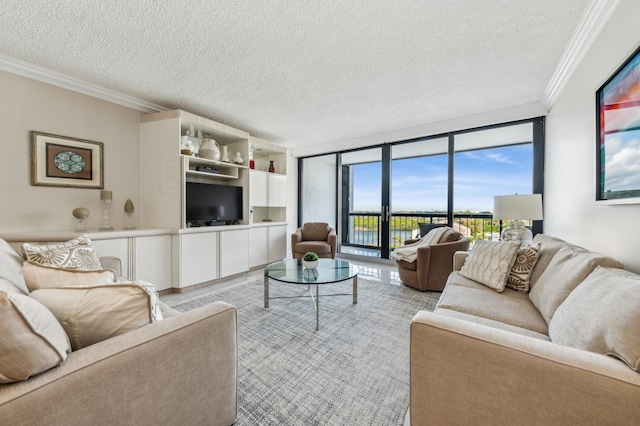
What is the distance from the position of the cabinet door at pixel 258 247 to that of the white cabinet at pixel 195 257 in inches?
29.2

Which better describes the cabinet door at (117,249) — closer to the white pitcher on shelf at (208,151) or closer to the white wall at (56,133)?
the white wall at (56,133)

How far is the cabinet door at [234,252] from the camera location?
3607mm

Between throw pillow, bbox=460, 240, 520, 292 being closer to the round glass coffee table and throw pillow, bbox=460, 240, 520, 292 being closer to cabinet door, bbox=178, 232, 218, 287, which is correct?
the round glass coffee table

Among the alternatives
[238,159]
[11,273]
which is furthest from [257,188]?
[11,273]

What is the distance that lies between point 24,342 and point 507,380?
53.4 inches

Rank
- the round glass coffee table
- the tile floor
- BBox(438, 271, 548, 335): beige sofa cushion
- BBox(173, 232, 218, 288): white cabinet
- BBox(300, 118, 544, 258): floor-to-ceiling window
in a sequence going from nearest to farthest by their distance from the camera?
BBox(438, 271, 548, 335): beige sofa cushion → the round glass coffee table → the tile floor → BBox(173, 232, 218, 288): white cabinet → BBox(300, 118, 544, 258): floor-to-ceiling window

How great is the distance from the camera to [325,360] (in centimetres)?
173

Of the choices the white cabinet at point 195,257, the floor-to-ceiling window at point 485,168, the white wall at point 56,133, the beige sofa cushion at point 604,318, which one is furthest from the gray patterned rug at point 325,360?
the floor-to-ceiling window at point 485,168

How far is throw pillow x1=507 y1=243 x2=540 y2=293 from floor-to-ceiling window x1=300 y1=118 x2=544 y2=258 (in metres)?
2.02

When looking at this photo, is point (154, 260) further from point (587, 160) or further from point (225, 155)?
point (587, 160)

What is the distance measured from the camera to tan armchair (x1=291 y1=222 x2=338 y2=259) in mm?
4200

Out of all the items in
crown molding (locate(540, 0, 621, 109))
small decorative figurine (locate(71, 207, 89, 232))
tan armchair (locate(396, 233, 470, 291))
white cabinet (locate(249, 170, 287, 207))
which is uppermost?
crown molding (locate(540, 0, 621, 109))

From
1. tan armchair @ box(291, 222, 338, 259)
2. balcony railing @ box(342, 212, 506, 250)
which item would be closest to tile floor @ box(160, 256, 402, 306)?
balcony railing @ box(342, 212, 506, 250)

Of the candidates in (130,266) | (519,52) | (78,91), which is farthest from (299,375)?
(78,91)
